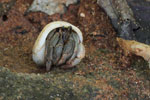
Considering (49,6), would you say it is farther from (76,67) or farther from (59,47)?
(76,67)

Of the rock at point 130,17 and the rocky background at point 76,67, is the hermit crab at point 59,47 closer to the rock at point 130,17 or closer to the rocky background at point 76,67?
the rocky background at point 76,67

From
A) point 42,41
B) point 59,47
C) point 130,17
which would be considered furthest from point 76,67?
point 130,17

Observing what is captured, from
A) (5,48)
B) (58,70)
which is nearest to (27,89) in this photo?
(58,70)

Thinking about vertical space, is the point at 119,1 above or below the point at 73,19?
above

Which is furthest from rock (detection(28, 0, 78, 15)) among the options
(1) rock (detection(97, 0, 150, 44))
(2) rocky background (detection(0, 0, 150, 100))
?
(1) rock (detection(97, 0, 150, 44))

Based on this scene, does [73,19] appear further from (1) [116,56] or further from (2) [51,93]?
(2) [51,93]

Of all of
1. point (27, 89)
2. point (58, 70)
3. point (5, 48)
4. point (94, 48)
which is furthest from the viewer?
point (94, 48)
